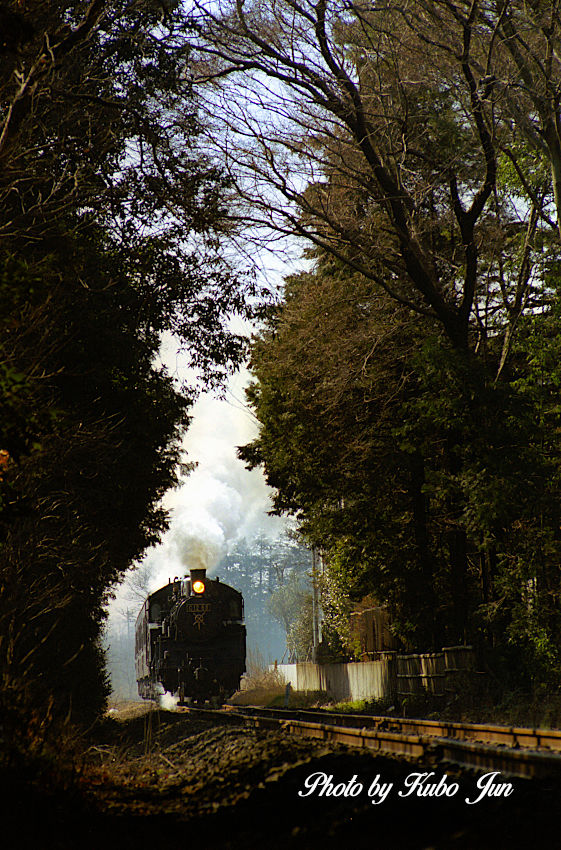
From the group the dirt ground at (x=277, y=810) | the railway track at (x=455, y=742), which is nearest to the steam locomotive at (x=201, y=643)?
the railway track at (x=455, y=742)

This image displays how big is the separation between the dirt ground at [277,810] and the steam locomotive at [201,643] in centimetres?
1595

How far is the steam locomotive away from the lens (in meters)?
24.3

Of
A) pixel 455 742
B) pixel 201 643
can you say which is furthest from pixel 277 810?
pixel 201 643

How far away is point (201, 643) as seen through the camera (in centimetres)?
2456

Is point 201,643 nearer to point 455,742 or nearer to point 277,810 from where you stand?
point 455,742

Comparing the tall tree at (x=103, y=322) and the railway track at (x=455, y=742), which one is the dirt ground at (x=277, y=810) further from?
the tall tree at (x=103, y=322)

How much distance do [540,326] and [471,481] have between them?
3495 millimetres

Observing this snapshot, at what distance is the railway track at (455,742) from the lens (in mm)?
6699

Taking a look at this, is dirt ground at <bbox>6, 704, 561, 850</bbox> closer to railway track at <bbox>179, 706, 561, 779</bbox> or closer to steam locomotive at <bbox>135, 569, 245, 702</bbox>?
railway track at <bbox>179, 706, 561, 779</bbox>

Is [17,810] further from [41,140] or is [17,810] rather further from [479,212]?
[479,212]

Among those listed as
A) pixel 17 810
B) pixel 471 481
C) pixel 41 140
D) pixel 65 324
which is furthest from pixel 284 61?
pixel 17 810

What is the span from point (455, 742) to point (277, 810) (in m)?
2.47

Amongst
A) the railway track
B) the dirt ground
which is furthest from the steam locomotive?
the dirt ground

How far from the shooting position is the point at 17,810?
6234 mm
